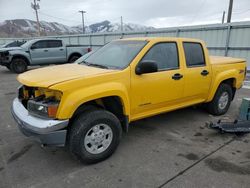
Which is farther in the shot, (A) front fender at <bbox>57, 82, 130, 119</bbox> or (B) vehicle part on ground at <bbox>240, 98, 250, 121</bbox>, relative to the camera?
(B) vehicle part on ground at <bbox>240, 98, 250, 121</bbox>

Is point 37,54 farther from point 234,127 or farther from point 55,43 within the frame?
point 234,127

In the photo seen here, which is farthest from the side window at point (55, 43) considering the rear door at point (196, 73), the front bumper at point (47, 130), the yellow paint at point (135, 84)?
the front bumper at point (47, 130)

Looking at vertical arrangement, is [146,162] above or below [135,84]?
below

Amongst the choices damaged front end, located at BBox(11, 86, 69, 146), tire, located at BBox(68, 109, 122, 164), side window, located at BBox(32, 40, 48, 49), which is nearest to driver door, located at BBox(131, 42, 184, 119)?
tire, located at BBox(68, 109, 122, 164)

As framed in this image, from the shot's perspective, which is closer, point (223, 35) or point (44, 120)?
point (44, 120)

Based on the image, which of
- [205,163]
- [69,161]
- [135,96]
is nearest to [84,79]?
[135,96]

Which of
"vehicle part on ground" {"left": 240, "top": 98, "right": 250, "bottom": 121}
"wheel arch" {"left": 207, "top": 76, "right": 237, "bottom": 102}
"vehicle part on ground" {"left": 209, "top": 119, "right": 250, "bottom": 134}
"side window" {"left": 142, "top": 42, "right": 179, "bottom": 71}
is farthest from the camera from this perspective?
"wheel arch" {"left": 207, "top": 76, "right": 237, "bottom": 102}

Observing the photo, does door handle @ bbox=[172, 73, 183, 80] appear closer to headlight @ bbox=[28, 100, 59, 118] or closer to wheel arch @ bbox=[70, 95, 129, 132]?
wheel arch @ bbox=[70, 95, 129, 132]

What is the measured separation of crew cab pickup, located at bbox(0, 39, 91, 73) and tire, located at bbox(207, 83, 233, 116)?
10.1 metres

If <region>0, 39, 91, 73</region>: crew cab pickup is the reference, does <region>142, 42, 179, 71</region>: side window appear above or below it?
above

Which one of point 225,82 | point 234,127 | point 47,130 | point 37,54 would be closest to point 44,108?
point 47,130

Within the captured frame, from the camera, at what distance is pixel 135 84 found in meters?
3.47

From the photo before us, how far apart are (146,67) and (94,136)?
4.14ft

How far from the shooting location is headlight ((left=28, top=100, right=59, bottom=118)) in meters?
2.78
